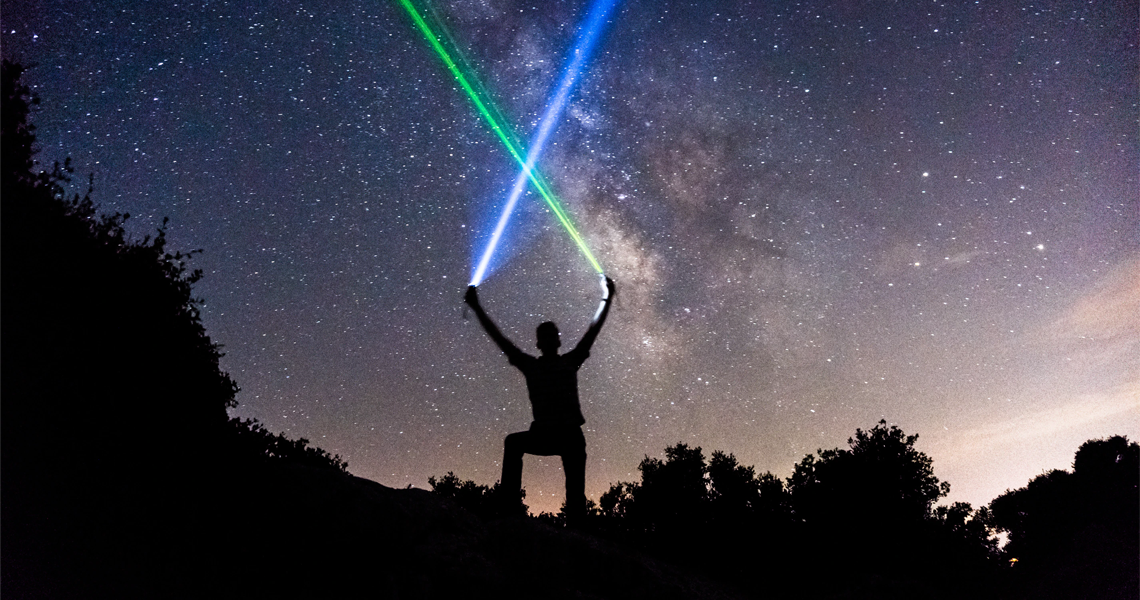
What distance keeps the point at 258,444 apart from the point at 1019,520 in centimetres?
4370

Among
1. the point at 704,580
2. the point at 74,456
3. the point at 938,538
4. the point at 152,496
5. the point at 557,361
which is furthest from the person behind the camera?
the point at 938,538

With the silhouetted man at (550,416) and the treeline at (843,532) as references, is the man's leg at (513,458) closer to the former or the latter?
the silhouetted man at (550,416)

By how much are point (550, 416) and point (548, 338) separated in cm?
103

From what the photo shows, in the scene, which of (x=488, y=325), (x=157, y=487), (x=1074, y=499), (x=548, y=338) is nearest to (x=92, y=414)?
(x=157, y=487)

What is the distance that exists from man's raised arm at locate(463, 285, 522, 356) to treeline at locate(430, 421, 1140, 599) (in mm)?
A: 2525

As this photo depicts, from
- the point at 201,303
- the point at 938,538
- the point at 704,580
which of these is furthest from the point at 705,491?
the point at 201,303

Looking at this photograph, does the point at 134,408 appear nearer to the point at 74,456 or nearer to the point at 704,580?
the point at 74,456

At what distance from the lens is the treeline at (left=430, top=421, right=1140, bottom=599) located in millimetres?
10312

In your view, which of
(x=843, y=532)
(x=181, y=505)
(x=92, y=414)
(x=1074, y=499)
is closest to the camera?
(x=92, y=414)

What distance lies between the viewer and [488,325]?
8492 mm

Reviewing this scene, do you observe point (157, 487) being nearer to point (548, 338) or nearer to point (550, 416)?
point (550, 416)

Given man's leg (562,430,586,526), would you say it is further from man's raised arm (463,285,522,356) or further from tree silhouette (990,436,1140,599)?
tree silhouette (990,436,1140,599)

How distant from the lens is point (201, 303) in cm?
837

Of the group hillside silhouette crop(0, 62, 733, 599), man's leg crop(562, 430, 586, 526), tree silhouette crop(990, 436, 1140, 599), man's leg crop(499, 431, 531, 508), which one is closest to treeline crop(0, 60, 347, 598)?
hillside silhouette crop(0, 62, 733, 599)
